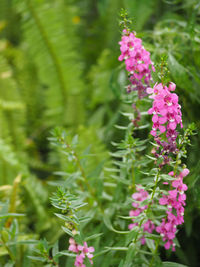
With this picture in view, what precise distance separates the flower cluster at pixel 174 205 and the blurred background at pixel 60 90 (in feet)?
1.04

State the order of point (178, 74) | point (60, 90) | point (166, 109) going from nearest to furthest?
point (166, 109) < point (178, 74) < point (60, 90)

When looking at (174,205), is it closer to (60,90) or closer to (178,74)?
(178,74)

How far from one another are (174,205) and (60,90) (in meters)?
1.09

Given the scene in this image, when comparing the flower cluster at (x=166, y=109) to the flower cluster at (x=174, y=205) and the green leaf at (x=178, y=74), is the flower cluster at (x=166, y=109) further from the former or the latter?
the green leaf at (x=178, y=74)

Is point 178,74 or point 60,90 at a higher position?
point 178,74

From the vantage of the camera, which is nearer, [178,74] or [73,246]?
[73,246]

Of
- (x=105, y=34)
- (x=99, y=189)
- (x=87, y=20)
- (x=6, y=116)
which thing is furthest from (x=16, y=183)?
(x=87, y=20)

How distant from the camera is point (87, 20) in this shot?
212 cm

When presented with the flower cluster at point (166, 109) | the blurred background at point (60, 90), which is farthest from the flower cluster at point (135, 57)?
the blurred background at point (60, 90)

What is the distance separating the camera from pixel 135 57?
61 centimetres

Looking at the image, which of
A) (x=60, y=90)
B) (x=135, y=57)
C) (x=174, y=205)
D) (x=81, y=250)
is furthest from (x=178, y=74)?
(x=60, y=90)

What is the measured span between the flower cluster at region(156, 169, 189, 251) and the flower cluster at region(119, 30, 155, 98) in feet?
0.60

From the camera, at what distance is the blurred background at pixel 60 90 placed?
107 centimetres

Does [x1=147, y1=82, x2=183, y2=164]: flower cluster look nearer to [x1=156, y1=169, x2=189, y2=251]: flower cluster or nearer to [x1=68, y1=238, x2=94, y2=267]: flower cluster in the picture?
[x1=156, y1=169, x2=189, y2=251]: flower cluster
